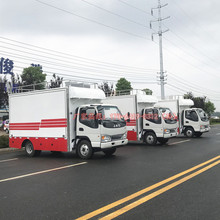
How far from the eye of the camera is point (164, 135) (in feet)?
42.6

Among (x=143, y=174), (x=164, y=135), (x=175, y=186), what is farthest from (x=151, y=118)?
(x=175, y=186)

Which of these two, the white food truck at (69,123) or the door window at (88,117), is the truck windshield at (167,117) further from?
the door window at (88,117)

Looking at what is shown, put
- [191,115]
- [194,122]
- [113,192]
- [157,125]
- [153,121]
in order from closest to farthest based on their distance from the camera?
[113,192] → [157,125] → [153,121] → [194,122] → [191,115]

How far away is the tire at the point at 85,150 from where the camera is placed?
904cm

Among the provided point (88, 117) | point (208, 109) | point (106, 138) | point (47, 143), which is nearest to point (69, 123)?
point (88, 117)

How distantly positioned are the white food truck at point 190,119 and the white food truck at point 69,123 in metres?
9.31

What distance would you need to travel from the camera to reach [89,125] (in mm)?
9062

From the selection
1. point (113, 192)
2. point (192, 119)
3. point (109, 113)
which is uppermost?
point (109, 113)

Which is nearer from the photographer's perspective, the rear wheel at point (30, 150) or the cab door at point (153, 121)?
the rear wheel at point (30, 150)

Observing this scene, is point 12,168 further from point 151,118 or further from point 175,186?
point 151,118

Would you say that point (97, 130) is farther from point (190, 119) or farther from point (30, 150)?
point (190, 119)

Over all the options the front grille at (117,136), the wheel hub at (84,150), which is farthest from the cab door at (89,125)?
the front grille at (117,136)

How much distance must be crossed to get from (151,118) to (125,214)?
10.0 meters

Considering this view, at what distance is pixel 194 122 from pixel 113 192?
14.2 m
